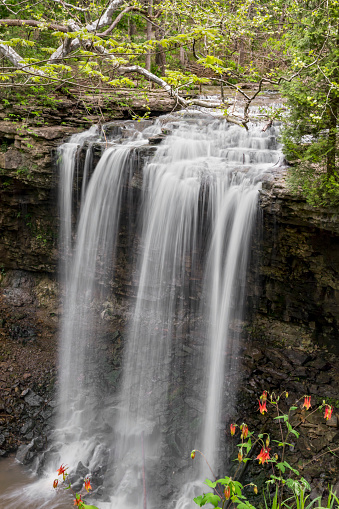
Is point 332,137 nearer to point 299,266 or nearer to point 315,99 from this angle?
point 315,99

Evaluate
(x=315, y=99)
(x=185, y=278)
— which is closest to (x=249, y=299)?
(x=185, y=278)

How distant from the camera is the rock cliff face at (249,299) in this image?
6621 mm

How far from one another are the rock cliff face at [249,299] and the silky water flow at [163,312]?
0.34 metres

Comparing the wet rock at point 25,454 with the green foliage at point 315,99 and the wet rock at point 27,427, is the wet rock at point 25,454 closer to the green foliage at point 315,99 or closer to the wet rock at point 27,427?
the wet rock at point 27,427

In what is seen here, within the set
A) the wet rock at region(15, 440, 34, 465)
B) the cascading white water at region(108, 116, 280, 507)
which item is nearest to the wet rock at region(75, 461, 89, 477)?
the cascading white water at region(108, 116, 280, 507)

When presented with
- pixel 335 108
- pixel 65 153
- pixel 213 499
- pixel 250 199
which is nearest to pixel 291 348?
pixel 250 199

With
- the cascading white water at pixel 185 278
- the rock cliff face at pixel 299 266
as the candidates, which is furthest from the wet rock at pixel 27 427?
the rock cliff face at pixel 299 266

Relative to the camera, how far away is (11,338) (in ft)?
30.8

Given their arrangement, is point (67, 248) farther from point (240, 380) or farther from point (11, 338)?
point (240, 380)

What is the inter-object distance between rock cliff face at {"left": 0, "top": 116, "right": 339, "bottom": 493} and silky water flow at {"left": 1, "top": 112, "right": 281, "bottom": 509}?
0.34 meters

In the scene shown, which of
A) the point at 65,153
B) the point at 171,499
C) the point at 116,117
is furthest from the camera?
the point at 116,117

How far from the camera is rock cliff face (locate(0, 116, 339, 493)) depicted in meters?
6.62

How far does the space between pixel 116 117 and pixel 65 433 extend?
26.5ft

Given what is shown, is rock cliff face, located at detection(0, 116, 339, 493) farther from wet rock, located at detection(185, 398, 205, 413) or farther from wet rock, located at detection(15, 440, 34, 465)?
wet rock, located at detection(185, 398, 205, 413)
